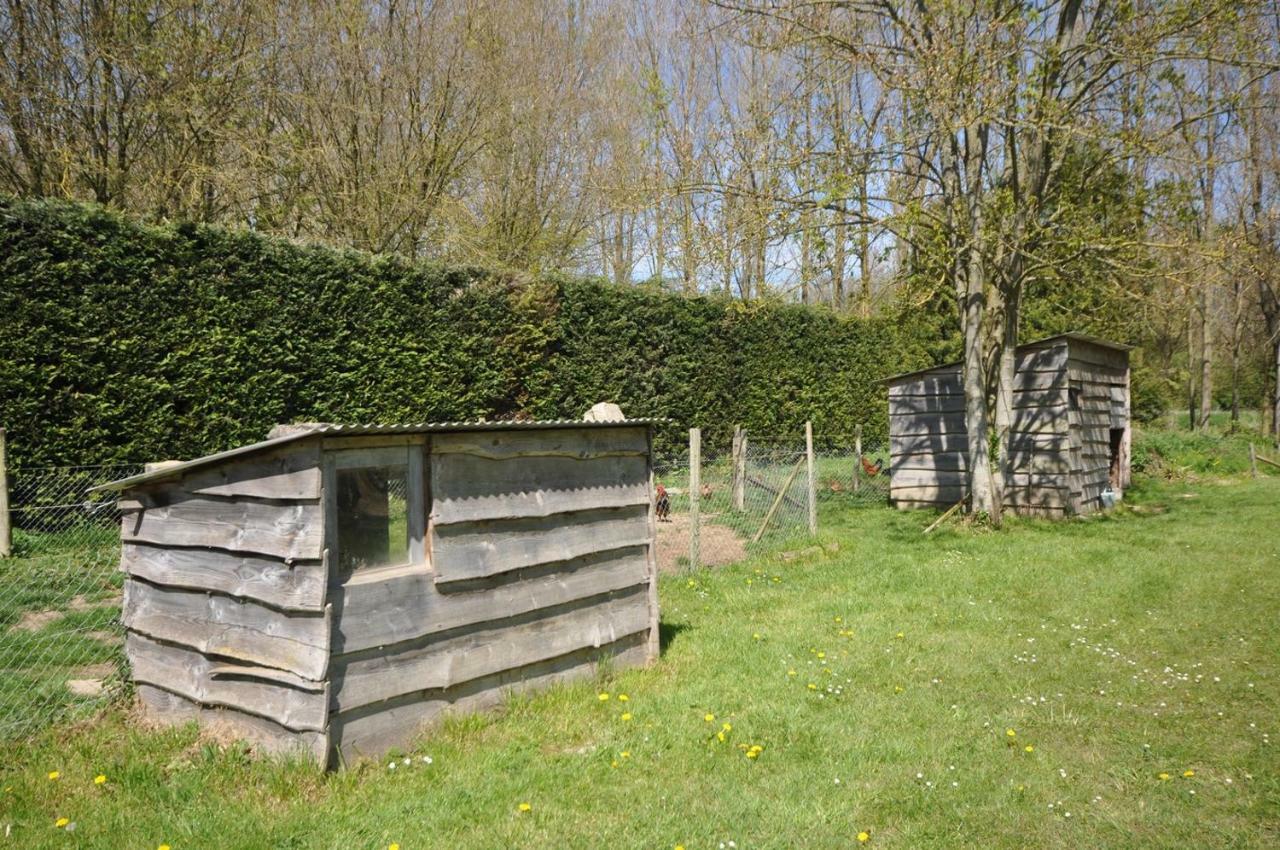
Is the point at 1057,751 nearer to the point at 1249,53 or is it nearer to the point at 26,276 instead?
the point at 26,276

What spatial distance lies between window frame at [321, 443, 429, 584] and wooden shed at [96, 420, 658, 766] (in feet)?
0.04

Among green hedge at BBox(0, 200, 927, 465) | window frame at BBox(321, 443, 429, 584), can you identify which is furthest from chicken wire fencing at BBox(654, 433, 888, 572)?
window frame at BBox(321, 443, 429, 584)

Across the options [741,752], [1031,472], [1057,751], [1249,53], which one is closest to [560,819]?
[741,752]

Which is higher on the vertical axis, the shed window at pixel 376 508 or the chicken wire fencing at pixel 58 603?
the shed window at pixel 376 508

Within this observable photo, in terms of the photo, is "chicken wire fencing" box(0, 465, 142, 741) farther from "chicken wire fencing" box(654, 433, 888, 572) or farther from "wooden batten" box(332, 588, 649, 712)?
"chicken wire fencing" box(654, 433, 888, 572)

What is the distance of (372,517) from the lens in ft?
14.9

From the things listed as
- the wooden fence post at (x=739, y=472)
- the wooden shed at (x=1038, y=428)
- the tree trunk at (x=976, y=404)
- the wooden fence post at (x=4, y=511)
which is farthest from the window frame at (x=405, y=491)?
the wooden shed at (x=1038, y=428)

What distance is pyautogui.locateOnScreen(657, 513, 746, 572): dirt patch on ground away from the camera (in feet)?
33.0

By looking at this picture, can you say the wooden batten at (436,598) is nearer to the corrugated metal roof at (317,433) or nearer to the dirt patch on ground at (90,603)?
the corrugated metal roof at (317,433)

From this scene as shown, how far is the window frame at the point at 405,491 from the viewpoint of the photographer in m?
4.28

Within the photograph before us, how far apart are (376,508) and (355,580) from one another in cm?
42

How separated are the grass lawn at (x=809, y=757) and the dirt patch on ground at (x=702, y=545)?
204 cm

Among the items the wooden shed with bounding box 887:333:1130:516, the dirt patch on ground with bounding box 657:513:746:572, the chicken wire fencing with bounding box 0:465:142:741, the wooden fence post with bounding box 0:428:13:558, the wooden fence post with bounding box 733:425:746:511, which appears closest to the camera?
the chicken wire fencing with bounding box 0:465:142:741

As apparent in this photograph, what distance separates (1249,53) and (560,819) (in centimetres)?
1383
